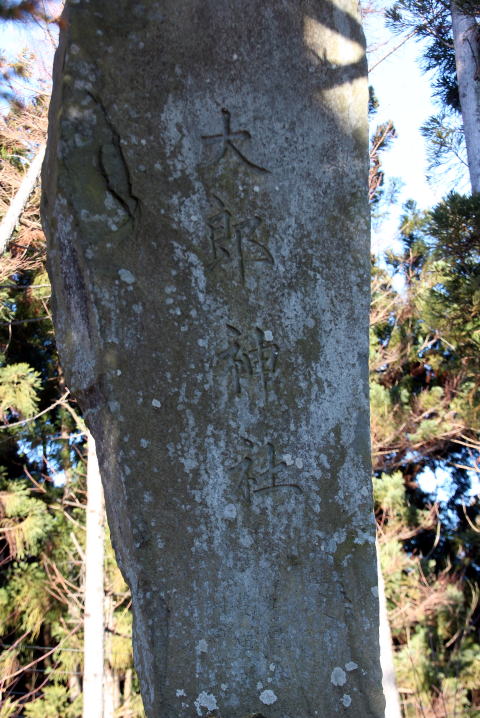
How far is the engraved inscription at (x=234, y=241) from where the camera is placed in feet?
7.06

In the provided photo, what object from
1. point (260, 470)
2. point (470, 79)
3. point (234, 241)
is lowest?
point (260, 470)

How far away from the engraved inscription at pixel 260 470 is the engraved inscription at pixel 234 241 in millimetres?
517

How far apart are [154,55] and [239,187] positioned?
1.50ft

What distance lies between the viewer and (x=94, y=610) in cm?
637

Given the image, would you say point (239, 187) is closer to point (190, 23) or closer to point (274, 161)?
point (274, 161)

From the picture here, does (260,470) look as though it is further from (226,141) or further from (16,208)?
(16,208)

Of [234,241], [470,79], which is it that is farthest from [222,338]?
[470,79]

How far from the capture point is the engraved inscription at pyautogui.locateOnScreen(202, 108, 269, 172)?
2.16m

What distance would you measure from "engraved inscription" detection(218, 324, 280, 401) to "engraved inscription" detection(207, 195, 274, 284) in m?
0.18

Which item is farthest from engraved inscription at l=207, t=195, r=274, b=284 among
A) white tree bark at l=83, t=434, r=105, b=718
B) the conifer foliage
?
the conifer foliage

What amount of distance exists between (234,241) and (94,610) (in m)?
5.12

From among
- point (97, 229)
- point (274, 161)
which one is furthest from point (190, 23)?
point (97, 229)

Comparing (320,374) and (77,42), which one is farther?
(320,374)

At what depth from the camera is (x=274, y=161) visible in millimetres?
2227
